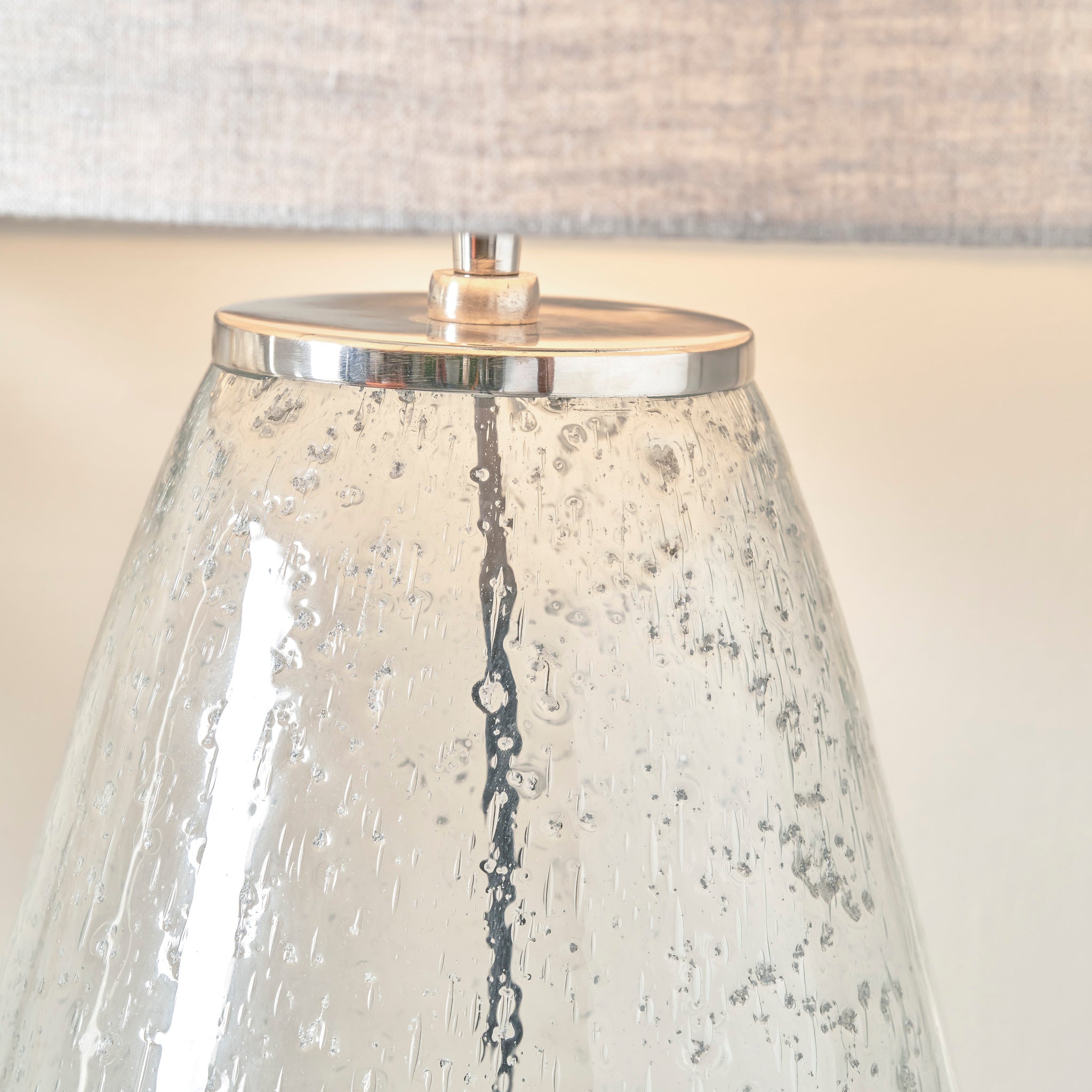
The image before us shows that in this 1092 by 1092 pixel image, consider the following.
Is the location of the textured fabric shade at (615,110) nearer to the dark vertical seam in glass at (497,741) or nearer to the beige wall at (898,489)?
the dark vertical seam in glass at (497,741)

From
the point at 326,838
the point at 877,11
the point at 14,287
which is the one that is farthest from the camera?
the point at 14,287

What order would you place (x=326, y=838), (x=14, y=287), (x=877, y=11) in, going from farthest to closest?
(x=14, y=287) → (x=326, y=838) → (x=877, y=11)

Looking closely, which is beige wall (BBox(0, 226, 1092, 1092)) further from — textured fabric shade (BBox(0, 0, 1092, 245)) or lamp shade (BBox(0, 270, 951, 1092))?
textured fabric shade (BBox(0, 0, 1092, 245))

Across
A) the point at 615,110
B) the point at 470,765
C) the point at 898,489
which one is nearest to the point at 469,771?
the point at 470,765

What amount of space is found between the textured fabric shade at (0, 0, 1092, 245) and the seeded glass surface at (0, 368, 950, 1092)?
228 millimetres

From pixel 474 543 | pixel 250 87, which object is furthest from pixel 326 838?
pixel 250 87

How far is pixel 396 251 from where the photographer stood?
0.85 meters

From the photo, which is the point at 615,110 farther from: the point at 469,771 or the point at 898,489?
the point at 898,489

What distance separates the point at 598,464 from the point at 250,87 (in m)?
0.25

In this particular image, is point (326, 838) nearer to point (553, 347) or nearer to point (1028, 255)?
point (553, 347)

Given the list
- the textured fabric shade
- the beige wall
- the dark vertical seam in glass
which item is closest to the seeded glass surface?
the dark vertical seam in glass

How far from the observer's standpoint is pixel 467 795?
43 centimetres

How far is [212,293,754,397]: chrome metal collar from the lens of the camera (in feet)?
1.37

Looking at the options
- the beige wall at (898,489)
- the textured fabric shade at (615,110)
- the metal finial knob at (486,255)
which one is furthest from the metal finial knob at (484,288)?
the beige wall at (898,489)
